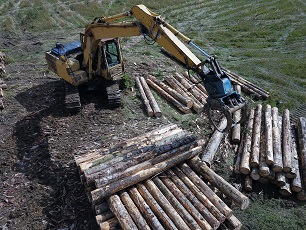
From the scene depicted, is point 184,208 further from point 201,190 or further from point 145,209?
point 145,209

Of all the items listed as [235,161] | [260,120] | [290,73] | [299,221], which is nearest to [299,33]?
[290,73]

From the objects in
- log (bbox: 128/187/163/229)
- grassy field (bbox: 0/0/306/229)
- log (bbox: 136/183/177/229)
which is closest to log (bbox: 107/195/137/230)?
log (bbox: 128/187/163/229)

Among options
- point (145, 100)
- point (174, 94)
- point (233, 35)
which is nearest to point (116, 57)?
point (145, 100)

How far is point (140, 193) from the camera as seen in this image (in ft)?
32.8

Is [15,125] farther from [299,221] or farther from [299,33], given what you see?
[299,33]

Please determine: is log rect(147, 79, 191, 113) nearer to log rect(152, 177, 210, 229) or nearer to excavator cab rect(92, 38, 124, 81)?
excavator cab rect(92, 38, 124, 81)

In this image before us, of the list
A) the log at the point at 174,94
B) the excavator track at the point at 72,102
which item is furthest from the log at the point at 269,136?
the excavator track at the point at 72,102

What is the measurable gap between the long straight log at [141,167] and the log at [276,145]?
9.53 feet

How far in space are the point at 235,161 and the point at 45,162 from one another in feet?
23.3

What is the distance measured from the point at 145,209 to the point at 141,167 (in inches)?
60.5

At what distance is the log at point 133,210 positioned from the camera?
29.1ft

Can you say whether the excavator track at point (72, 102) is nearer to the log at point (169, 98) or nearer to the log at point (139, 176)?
the log at point (169, 98)

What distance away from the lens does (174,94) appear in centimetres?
1608

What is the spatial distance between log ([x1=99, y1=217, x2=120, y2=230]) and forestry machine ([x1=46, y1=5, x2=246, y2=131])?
13.5 ft
